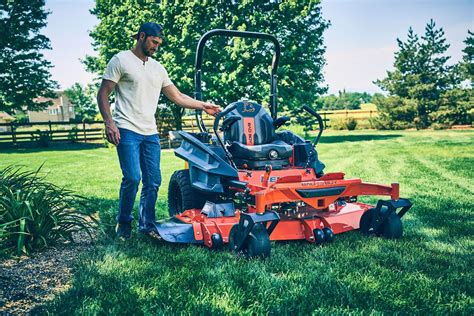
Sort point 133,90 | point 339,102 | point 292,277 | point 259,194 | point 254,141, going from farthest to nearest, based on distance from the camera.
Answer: point 339,102
point 254,141
point 133,90
point 259,194
point 292,277

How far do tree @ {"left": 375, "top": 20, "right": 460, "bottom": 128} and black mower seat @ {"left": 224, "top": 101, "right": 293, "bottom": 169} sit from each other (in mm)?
30347

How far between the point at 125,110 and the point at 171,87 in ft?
2.02

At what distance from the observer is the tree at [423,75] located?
32531 mm

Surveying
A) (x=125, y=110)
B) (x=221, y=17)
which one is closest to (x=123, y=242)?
(x=125, y=110)

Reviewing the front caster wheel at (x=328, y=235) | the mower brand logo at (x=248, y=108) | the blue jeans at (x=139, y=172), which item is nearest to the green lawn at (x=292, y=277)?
the front caster wheel at (x=328, y=235)

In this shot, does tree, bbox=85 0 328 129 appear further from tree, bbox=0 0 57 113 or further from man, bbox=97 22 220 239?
man, bbox=97 22 220 239

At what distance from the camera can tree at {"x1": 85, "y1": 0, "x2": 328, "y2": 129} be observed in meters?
18.4

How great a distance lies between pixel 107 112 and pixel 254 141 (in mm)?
1522

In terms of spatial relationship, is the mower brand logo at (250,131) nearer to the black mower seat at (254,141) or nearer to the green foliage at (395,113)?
the black mower seat at (254,141)

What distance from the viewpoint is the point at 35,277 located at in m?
3.15

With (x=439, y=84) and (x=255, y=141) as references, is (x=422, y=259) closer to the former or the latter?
(x=255, y=141)

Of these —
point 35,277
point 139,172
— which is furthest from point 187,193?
point 35,277

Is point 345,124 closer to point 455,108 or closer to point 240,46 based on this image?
point 455,108

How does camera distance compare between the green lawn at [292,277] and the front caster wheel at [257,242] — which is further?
the front caster wheel at [257,242]
